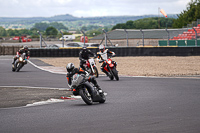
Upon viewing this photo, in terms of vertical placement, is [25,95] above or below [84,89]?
below

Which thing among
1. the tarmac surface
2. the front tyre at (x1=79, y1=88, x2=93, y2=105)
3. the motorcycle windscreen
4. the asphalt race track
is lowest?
the tarmac surface

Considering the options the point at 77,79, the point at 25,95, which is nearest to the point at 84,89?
the point at 77,79

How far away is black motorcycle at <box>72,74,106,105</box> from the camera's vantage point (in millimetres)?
10617

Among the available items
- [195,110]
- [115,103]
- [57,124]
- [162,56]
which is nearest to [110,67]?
[115,103]

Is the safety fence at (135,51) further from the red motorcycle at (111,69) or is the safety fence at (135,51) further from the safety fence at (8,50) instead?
the red motorcycle at (111,69)

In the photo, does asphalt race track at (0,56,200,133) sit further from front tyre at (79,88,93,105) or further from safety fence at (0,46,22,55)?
safety fence at (0,46,22,55)

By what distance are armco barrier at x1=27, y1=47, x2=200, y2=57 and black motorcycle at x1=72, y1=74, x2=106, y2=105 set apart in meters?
24.4

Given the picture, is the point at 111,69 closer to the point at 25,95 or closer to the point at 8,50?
the point at 25,95

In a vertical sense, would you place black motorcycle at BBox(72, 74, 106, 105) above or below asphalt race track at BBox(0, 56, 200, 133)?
above

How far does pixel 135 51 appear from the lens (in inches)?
1407

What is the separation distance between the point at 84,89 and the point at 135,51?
83.2 ft

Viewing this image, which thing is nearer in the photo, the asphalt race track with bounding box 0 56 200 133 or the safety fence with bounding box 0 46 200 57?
the asphalt race track with bounding box 0 56 200 133

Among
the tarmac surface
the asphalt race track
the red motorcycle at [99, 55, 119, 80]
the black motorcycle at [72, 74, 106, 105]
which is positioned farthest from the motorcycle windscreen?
the red motorcycle at [99, 55, 119, 80]

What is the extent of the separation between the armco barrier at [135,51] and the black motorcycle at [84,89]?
959 inches
